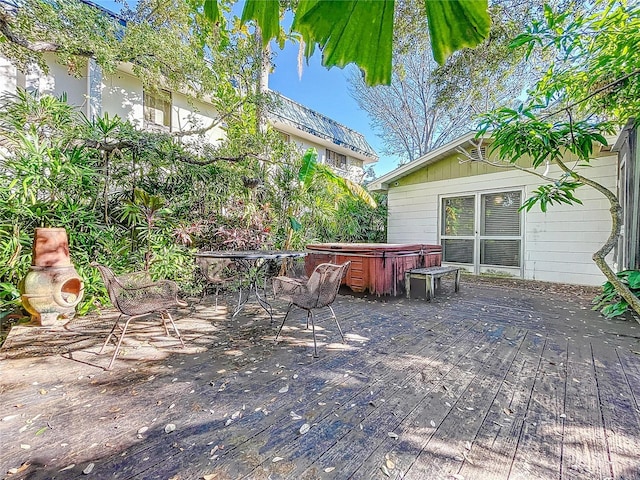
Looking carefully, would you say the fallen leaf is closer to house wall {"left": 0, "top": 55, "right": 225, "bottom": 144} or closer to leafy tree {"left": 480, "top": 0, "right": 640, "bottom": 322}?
leafy tree {"left": 480, "top": 0, "right": 640, "bottom": 322}

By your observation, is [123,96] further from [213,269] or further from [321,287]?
[321,287]

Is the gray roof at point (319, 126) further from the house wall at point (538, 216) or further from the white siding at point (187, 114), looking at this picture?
the house wall at point (538, 216)

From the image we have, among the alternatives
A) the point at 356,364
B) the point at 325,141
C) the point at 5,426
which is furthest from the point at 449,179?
the point at 5,426

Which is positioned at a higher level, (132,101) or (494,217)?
(132,101)

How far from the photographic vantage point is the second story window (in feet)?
44.1

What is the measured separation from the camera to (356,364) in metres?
2.76

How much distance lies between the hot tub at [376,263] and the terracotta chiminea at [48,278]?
3299 millimetres

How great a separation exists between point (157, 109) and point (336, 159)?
25.4 ft

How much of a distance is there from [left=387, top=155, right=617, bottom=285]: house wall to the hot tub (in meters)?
3.10

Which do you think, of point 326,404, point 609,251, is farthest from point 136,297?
point 609,251

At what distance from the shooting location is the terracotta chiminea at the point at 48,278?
3549 mm

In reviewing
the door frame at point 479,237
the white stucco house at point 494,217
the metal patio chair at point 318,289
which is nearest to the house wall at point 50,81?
the metal patio chair at point 318,289

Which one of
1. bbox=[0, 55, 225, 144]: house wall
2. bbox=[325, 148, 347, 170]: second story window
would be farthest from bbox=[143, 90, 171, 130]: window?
bbox=[325, 148, 347, 170]: second story window

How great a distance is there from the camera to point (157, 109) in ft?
26.6
